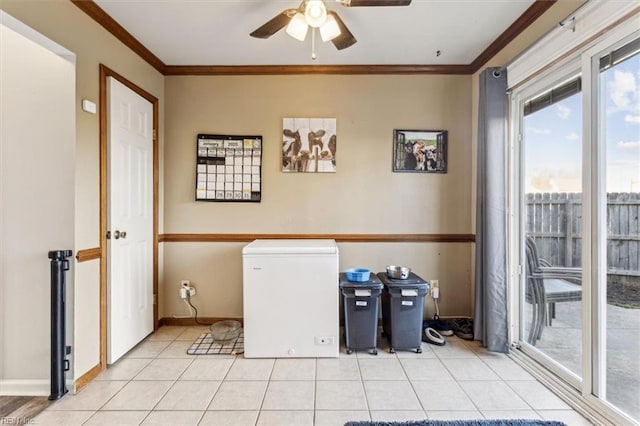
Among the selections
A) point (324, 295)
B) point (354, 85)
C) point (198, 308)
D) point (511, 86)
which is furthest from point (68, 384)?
point (511, 86)

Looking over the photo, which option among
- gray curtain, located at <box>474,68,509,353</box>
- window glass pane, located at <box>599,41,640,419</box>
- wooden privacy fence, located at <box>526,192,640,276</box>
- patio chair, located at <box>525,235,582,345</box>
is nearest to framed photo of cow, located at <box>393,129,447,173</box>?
gray curtain, located at <box>474,68,509,353</box>

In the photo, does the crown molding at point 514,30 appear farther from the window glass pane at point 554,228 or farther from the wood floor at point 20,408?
the wood floor at point 20,408

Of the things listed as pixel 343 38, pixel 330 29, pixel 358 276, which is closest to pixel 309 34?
pixel 343 38

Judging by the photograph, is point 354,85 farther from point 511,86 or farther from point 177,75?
point 177,75

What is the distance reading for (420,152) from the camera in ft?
9.67

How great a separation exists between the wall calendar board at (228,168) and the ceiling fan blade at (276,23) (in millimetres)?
1103

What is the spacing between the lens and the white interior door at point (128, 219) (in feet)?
7.35

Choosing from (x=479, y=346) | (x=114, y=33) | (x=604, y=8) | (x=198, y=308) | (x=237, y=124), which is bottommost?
(x=479, y=346)

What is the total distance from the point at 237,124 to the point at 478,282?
105 inches

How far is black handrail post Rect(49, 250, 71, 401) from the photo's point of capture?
5.91 ft

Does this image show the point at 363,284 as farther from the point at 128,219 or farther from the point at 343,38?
the point at 128,219

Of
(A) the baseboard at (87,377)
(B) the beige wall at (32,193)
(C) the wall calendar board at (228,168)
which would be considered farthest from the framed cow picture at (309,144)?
(A) the baseboard at (87,377)

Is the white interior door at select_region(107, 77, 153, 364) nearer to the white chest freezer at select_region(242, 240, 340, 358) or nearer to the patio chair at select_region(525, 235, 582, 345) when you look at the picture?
the white chest freezer at select_region(242, 240, 340, 358)

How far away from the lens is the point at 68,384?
6.28 ft
